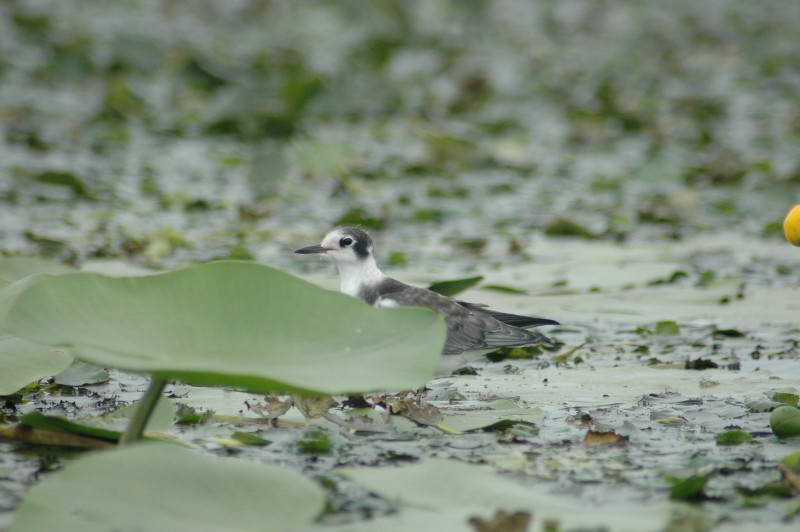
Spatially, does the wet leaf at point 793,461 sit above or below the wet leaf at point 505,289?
below

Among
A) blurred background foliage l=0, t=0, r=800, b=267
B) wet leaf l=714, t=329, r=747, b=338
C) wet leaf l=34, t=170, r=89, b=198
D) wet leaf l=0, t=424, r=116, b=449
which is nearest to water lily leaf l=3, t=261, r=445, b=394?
wet leaf l=0, t=424, r=116, b=449

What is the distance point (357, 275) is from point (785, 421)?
1826mm

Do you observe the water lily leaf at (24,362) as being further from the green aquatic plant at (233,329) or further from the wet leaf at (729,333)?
the wet leaf at (729,333)

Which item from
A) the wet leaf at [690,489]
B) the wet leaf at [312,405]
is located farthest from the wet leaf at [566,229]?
the wet leaf at [690,489]

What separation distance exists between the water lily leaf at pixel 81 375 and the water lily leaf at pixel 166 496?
1351mm

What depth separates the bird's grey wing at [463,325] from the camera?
3.93 meters

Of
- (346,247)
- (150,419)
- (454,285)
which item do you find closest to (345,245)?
(346,247)

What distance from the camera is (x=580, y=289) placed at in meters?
→ 5.40

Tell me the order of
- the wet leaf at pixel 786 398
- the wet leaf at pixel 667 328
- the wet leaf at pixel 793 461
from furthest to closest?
the wet leaf at pixel 667 328, the wet leaf at pixel 786 398, the wet leaf at pixel 793 461

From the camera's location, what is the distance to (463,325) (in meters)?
4.00

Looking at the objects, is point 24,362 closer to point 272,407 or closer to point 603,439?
point 272,407

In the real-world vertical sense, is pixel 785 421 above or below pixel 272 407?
below

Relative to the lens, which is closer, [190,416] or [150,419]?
[150,419]

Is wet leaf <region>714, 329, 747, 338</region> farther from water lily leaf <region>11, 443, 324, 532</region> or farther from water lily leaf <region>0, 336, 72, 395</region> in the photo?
water lily leaf <region>11, 443, 324, 532</region>
